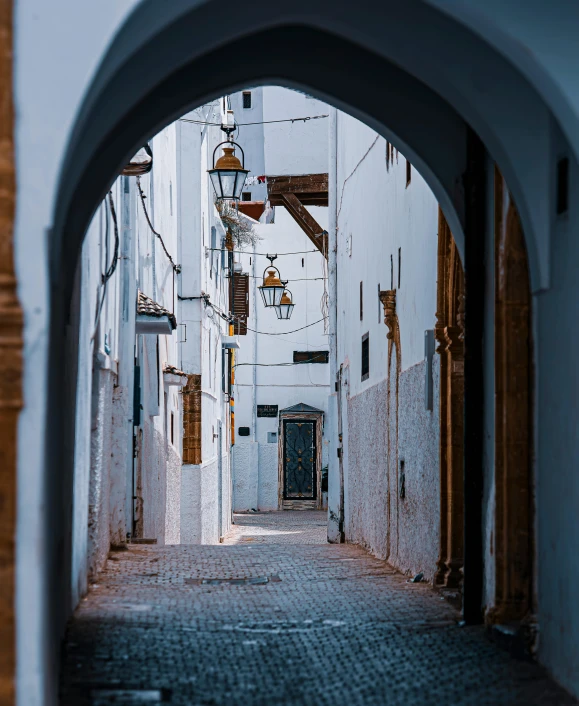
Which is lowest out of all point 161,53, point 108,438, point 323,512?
point 323,512

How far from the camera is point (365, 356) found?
14953mm

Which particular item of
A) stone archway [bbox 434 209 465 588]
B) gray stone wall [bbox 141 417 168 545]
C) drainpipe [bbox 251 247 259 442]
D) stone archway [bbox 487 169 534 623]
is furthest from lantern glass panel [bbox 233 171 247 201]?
drainpipe [bbox 251 247 259 442]

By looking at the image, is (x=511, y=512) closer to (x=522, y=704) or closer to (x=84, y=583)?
(x=522, y=704)

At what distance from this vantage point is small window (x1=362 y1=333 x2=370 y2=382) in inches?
576

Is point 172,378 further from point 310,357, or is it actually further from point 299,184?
point 310,357

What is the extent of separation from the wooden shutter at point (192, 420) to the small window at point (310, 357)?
10365 millimetres

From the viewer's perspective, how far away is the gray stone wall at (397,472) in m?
9.89

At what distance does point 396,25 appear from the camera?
262 inches

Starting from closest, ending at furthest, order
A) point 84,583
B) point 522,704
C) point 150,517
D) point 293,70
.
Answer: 1. point 522,704
2. point 293,70
3. point 84,583
4. point 150,517

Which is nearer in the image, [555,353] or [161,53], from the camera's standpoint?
[555,353]

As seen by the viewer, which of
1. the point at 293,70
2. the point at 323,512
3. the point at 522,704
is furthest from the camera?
the point at 323,512

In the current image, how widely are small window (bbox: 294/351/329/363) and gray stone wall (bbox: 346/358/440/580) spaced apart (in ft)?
52.2

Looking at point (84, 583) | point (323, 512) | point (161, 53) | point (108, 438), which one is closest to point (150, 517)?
point (108, 438)

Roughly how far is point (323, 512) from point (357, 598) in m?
22.5
